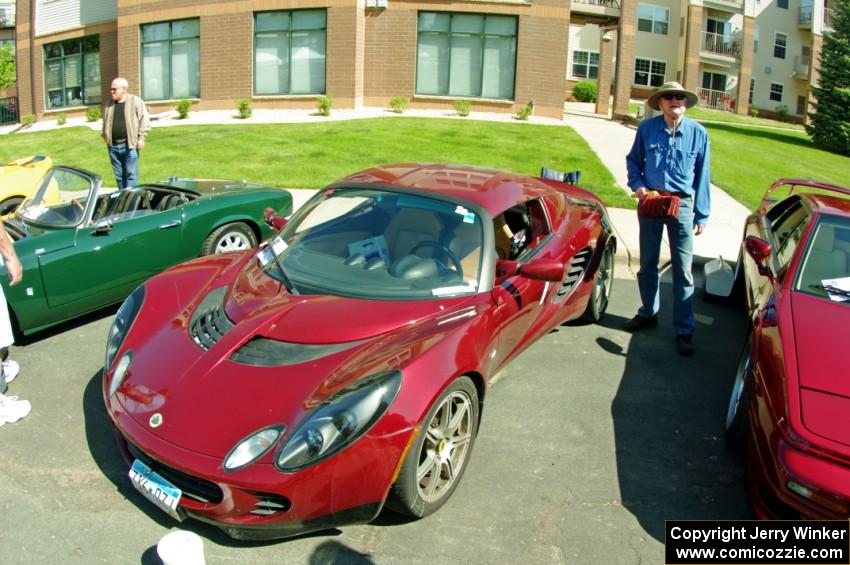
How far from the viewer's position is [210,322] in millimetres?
3666

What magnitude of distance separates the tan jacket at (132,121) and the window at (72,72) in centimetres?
2014

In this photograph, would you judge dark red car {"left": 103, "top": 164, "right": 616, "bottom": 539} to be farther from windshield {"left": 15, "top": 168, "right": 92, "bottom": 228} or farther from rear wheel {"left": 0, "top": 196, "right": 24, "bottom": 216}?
rear wheel {"left": 0, "top": 196, "right": 24, "bottom": 216}

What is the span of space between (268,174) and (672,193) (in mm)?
8530

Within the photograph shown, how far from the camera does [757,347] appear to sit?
3.87 meters

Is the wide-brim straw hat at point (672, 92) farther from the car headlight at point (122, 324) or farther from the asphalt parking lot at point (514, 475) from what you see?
the car headlight at point (122, 324)

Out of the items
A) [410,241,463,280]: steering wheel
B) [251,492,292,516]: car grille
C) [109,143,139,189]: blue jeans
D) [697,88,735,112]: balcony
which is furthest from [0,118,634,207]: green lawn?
[697,88,735,112]: balcony

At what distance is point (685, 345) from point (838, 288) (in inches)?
57.2

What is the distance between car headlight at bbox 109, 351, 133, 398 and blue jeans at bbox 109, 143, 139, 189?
20.0 ft

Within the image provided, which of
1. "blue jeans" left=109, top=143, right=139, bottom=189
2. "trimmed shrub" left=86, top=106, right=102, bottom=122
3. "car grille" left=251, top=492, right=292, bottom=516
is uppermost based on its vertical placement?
"trimmed shrub" left=86, top=106, right=102, bottom=122

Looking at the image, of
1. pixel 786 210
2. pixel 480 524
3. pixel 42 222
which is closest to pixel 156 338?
pixel 480 524

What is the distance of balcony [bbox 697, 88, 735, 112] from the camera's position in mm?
41562

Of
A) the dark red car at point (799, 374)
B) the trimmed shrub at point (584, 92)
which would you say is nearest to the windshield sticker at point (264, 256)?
the dark red car at point (799, 374)

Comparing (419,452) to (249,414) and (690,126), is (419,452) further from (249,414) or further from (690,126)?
(690,126)

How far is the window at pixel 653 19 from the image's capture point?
4106cm
